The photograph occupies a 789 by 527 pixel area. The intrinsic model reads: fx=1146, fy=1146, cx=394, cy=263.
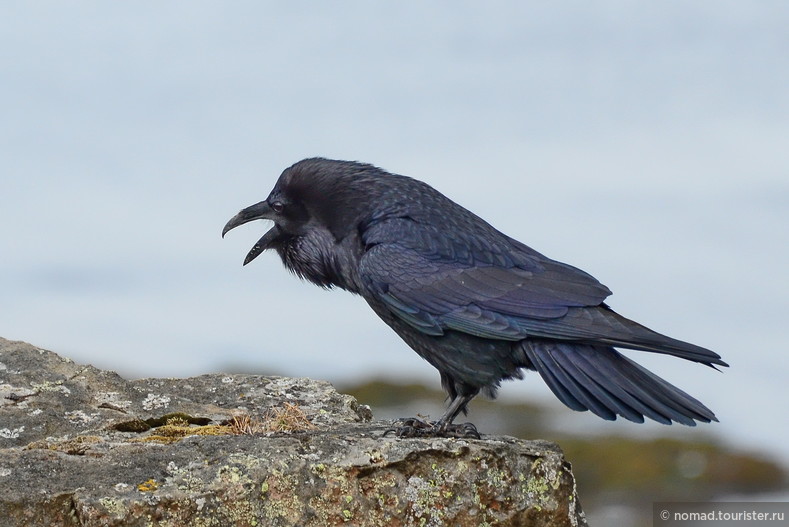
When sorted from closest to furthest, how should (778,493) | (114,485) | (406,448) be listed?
(114,485) → (406,448) → (778,493)

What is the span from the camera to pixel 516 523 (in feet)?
21.1

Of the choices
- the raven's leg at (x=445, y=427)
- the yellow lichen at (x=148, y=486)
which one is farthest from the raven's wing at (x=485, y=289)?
the yellow lichen at (x=148, y=486)

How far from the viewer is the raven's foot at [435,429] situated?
7.02m

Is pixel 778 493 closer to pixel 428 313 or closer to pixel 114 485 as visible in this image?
pixel 428 313

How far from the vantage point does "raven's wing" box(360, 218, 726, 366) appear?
7156 millimetres

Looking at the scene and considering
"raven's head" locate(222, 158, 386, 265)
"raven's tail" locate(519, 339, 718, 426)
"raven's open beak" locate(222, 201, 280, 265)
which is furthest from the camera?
"raven's open beak" locate(222, 201, 280, 265)

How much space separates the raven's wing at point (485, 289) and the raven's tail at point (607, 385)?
0.41 feet

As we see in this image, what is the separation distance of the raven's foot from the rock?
178mm

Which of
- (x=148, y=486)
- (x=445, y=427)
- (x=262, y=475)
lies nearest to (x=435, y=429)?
(x=445, y=427)

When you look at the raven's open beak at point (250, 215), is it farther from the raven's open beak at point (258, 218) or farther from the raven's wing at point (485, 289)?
the raven's wing at point (485, 289)

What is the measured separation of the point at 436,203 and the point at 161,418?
7.94 ft

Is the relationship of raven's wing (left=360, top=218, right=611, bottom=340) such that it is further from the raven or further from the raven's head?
the raven's head

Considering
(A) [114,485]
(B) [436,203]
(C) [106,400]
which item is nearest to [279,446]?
(A) [114,485]

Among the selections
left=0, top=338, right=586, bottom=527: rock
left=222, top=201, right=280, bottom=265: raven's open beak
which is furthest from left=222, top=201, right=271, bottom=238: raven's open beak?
left=0, top=338, right=586, bottom=527: rock
